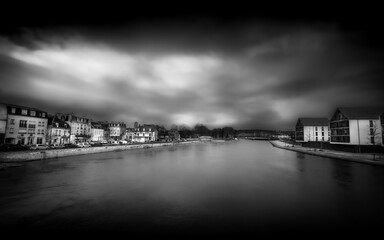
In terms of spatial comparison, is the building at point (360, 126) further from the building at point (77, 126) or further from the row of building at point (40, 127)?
the building at point (77, 126)

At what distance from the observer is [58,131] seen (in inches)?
2231

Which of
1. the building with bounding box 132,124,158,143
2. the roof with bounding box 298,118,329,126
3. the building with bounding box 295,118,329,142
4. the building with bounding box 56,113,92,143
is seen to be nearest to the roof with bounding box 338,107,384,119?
the building with bounding box 295,118,329,142

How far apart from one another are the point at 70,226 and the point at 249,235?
9463 mm

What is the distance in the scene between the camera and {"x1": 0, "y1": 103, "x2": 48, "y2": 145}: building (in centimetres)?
4134

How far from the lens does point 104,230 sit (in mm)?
9039

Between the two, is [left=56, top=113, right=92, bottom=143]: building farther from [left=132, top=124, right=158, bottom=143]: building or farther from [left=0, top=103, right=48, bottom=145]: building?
[left=132, top=124, right=158, bottom=143]: building

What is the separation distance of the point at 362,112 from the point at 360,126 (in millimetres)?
5363

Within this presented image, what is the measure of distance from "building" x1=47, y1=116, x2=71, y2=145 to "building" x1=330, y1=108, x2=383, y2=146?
88.6 m

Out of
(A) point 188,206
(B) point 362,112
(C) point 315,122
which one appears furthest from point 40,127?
(C) point 315,122

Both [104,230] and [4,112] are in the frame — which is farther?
[4,112]

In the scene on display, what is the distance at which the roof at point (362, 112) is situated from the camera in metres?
51.8

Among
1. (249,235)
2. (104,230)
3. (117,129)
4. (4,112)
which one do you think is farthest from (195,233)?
(117,129)

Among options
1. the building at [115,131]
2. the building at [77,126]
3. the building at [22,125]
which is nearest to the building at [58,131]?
the building at [22,125]

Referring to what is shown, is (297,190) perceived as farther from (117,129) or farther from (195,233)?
(117,129)
